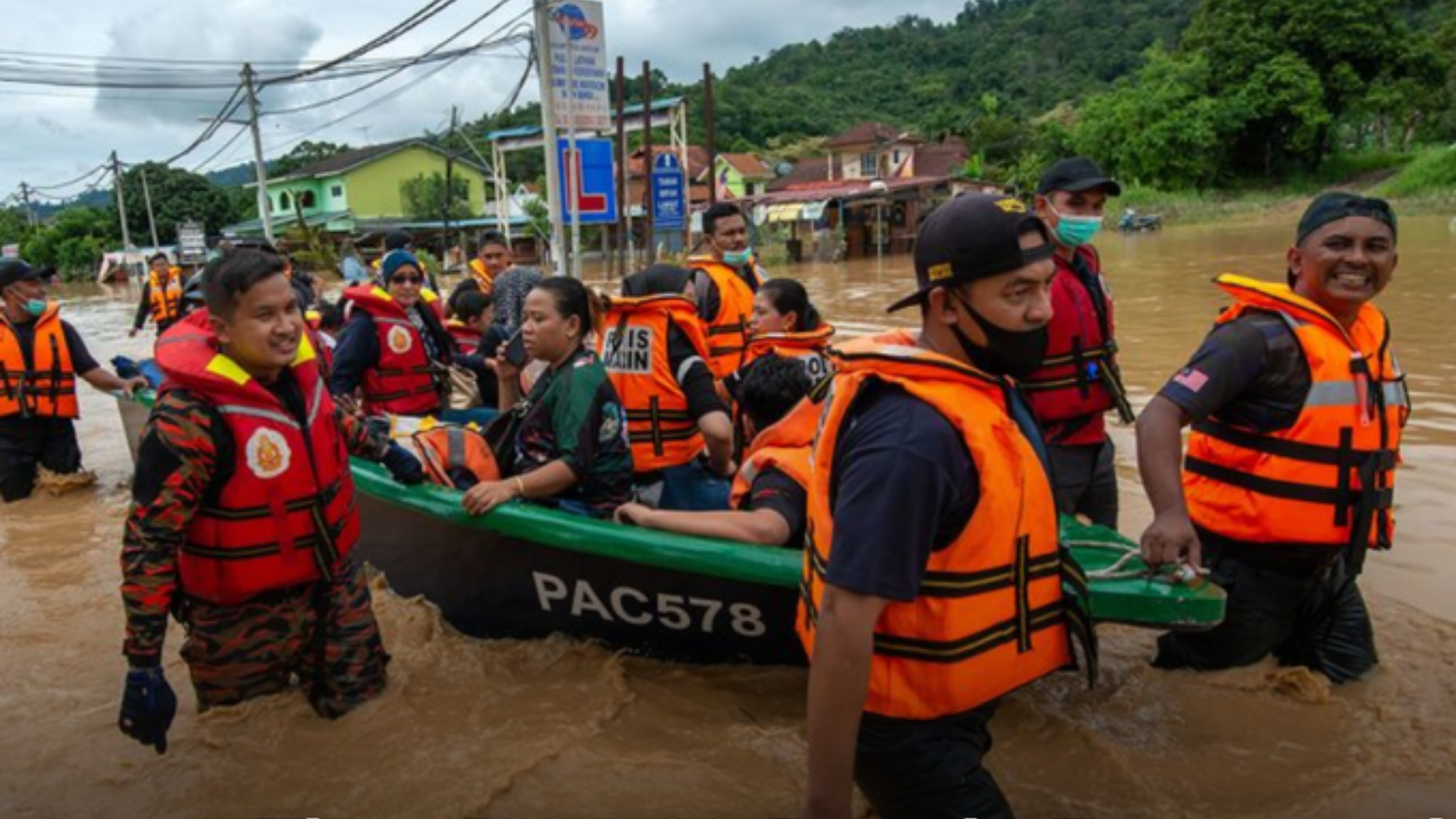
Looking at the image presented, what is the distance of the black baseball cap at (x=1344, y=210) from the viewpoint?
8.59 ft

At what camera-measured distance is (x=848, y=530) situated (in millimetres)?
1414

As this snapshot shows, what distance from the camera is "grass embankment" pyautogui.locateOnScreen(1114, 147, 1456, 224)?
3356 centimetres

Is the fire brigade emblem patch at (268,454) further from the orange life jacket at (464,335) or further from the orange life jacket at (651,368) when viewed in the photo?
the orange life jacket at (464,335)

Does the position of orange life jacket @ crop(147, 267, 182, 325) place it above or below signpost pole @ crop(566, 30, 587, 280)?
below

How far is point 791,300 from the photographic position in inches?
164

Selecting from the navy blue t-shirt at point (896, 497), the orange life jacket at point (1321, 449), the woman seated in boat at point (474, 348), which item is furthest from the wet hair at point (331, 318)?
the navy blue t-shirt at point (896, 497)

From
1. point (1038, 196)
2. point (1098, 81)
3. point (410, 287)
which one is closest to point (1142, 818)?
point (1038, 196)

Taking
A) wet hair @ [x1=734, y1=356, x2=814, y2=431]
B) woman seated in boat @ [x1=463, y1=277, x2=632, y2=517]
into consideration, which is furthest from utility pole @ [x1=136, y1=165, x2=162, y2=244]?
wet hair @ [x1=734, y1=356, x2=814, y2=431]

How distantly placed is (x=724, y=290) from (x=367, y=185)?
44.5 metres

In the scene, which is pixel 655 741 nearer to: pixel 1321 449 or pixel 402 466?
pixel 402 466

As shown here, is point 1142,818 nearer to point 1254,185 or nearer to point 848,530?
point 848,530

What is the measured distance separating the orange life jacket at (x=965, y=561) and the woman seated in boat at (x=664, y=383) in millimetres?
2302

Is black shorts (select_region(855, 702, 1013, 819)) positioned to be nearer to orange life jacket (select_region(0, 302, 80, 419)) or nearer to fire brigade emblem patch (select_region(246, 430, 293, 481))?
fire brigade emblem patch (select_region(246, 430, 293, 481))

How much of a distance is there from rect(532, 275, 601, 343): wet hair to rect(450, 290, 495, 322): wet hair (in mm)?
3607
